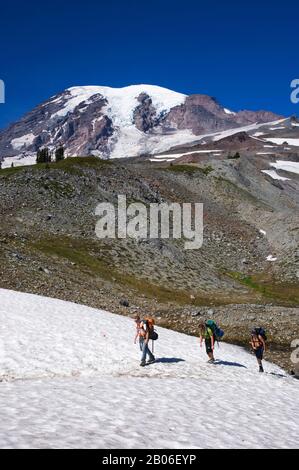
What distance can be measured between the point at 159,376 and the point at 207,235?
5323 cm

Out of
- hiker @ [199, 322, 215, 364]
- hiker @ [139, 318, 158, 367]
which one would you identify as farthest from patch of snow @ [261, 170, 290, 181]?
hiker @ [139, 318, 158, 367]

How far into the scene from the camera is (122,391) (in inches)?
680

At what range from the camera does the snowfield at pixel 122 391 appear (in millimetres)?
12047

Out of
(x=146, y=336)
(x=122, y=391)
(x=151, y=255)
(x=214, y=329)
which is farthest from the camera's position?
(x=151, y=255)

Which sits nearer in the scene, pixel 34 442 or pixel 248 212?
pixel 34 442

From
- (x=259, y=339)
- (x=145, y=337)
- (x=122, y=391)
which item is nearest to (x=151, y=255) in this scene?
(x=259, y=339)

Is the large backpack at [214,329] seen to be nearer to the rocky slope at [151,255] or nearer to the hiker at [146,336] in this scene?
the hiker at [146,336]

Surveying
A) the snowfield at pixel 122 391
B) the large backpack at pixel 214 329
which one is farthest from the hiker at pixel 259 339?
the large backpack at pixel 214 329

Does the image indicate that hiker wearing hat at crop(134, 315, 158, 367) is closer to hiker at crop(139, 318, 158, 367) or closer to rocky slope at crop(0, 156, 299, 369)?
hiker at crop(139, 318, 158, 367)

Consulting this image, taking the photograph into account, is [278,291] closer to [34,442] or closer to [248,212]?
[248,212]

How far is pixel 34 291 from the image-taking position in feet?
122

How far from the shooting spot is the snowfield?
12047mm

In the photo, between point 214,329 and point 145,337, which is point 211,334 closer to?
point 214,329
